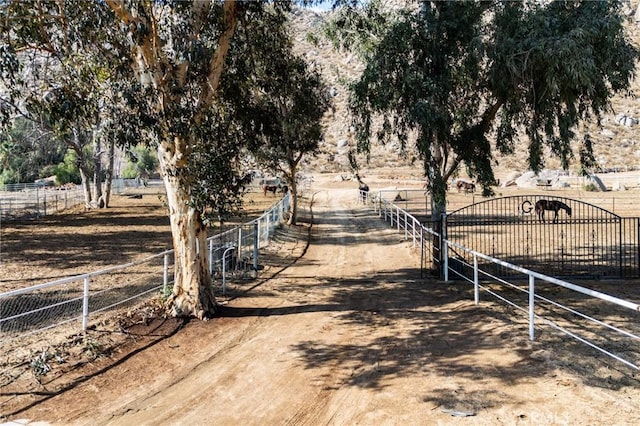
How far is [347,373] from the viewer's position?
7.56 m

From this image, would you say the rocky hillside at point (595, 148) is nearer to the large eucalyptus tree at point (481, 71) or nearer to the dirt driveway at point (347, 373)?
the large eucalyptus tree at point (481, 71)

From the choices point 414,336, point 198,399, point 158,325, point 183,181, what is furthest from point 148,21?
point 414,336

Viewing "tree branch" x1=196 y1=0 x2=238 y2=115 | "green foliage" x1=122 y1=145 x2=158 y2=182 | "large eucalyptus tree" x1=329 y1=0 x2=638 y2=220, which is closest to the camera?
"tree branch" x1=196 y1=0 x2=238 y2=115

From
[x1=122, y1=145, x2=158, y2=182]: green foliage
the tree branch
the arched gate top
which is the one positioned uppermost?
[x1=122, y1=145, x2=158, y2=182]: green foliage

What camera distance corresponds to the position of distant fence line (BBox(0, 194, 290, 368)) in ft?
28.5

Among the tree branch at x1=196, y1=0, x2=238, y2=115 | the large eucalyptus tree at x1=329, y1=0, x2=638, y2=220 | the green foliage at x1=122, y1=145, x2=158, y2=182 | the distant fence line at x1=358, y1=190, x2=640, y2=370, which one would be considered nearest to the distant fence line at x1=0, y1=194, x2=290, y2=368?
the tree branch at x1=196, y1=0, x2=238, y2=115

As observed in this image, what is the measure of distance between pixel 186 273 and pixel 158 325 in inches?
44.9

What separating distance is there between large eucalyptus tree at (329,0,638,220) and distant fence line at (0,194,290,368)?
5.60 meters

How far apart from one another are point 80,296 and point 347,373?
7135 millimetres

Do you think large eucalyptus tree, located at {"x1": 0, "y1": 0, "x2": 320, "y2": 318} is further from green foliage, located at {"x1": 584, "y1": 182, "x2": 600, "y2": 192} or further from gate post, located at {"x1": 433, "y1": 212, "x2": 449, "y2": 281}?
green foliage, located at {"x1": 584, "y1": 182, "x2": 600, "y2": 192}

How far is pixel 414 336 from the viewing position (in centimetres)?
930

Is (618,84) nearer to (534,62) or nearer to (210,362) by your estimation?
(534,62)

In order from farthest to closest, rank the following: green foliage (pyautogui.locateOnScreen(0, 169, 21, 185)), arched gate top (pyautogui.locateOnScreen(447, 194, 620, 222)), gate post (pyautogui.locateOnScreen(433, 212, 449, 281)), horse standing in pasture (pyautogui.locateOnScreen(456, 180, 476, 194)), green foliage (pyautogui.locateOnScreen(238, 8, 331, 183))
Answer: green foliage (pyautogui.locateOnScreen(0, 169, 21, 185)) < horse standing in pasture (pyautogui.locateOnScreen(456, 180, 476, 194)) < arched gate top (pyautogui.locateOnScreen(447, 194, 620, 222)) < gate post (pyautogui.locateOnScreen(433, 212, 449, 281)) < green foliage (pyautogui.locateOnScreen(238, 8, 331, 183))

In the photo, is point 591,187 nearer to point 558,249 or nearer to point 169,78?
point 558,249
